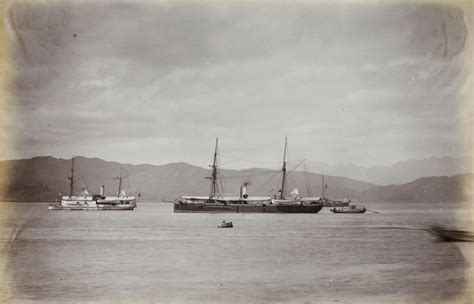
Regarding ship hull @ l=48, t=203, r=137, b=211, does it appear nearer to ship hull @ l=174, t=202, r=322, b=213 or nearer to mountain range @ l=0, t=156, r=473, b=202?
ship hull @ l=174, t=202, r=322, b=213

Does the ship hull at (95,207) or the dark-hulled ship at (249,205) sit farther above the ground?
the dark-hulled ship at (249,205)

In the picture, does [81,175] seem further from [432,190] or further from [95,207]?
[95,207]

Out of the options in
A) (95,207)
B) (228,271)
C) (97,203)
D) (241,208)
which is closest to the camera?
(228,271)

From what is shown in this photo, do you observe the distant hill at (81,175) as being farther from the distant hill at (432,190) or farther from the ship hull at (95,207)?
the ship hull at (95,207)

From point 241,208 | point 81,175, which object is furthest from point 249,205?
point 81,175

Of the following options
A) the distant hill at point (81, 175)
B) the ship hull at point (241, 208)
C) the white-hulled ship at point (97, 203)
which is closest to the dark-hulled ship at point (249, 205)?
the ship hull at point (241, 208)

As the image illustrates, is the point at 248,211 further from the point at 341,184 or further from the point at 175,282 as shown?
the point at 175,282

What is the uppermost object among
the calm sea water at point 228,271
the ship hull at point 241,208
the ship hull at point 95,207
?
the ship hull at point 241,208

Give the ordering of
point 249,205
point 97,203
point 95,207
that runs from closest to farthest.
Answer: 1. point 97,203
2. point 95,207
3. point 249,205

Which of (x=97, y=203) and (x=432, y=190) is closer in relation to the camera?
(x=432, y=190)

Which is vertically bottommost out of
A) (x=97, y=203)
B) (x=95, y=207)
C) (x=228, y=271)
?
(x=228, y=271)

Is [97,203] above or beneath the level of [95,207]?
above
